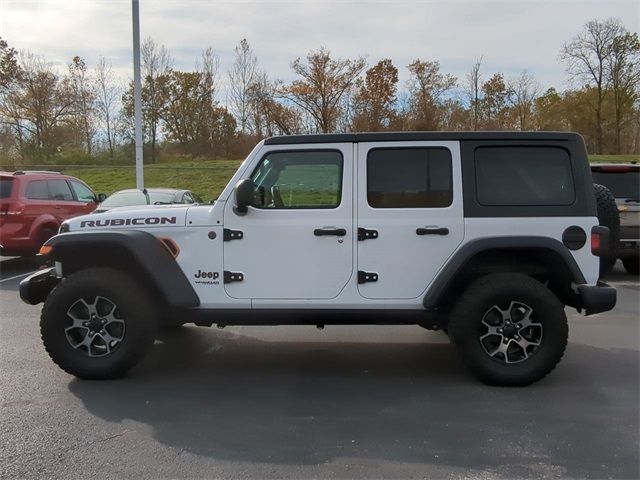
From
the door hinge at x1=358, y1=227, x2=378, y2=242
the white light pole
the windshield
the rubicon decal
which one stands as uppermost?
the white light pole

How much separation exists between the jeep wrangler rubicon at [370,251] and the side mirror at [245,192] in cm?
2

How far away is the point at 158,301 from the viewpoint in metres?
4.67

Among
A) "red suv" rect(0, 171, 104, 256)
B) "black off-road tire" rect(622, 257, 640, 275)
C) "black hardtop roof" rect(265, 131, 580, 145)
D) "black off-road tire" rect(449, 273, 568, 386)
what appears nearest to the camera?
"black off-road tire" rect(449, 273, 568, 386)

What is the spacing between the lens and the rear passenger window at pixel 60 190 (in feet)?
35.1

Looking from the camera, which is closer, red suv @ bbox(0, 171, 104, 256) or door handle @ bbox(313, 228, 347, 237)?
door handle @ bbox(313, 228, 347, 237)

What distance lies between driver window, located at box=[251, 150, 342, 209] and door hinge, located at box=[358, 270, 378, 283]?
61 cm

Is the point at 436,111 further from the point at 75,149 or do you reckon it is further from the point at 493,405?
the point at 493,405

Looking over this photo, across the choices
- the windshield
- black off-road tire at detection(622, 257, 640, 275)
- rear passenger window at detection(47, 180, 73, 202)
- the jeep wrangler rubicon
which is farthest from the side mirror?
black off-road tire at detection(622, 257, 640, 275)

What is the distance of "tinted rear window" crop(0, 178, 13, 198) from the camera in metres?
9.81

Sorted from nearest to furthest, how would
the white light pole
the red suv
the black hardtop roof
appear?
the black hardtop roof, the red suv, the white light pole

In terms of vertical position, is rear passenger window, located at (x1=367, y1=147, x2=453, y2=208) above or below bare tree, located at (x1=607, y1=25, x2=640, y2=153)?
below

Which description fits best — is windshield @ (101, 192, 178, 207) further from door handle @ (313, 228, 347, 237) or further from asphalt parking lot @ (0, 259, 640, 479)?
door handle @ (313, 228, 347, 237)

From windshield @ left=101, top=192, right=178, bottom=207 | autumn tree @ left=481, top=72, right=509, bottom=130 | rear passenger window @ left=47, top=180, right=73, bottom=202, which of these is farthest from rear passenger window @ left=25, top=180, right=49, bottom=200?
autumn tree @ left=481, top=72, right=509, bottom=130

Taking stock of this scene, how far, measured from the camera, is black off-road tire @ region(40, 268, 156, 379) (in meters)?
4.47
